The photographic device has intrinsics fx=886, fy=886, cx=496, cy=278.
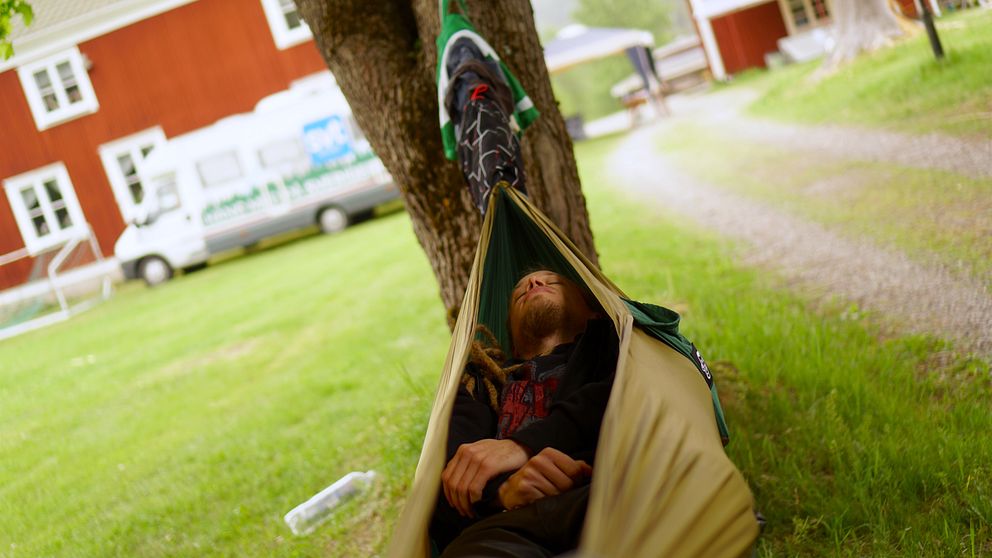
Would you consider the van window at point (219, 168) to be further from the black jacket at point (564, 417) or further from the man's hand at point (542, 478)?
the man's hand at point (542, 478)

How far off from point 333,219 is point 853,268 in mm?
10542

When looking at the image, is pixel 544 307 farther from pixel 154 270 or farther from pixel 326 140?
pixel 154 270

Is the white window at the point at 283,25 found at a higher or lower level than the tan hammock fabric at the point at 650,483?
higher

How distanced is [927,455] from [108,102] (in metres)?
17.0

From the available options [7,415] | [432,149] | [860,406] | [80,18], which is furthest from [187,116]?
[860,406]

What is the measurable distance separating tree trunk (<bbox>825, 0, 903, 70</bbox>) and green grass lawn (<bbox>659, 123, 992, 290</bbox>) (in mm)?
3279

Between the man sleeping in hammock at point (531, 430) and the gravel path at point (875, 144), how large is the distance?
395cm

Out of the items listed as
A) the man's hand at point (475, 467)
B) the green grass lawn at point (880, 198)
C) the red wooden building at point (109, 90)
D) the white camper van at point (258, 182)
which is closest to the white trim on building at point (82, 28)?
the red wooden building at point (109, 90)

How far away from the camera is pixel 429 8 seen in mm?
3406

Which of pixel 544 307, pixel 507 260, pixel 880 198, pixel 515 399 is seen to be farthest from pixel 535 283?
pixel 880 198

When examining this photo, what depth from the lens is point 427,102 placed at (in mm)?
3455

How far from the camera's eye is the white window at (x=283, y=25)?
16.4 m

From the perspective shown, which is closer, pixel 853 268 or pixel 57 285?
pixel 853 268

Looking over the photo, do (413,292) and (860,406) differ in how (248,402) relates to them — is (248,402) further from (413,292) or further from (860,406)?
(860,406)
